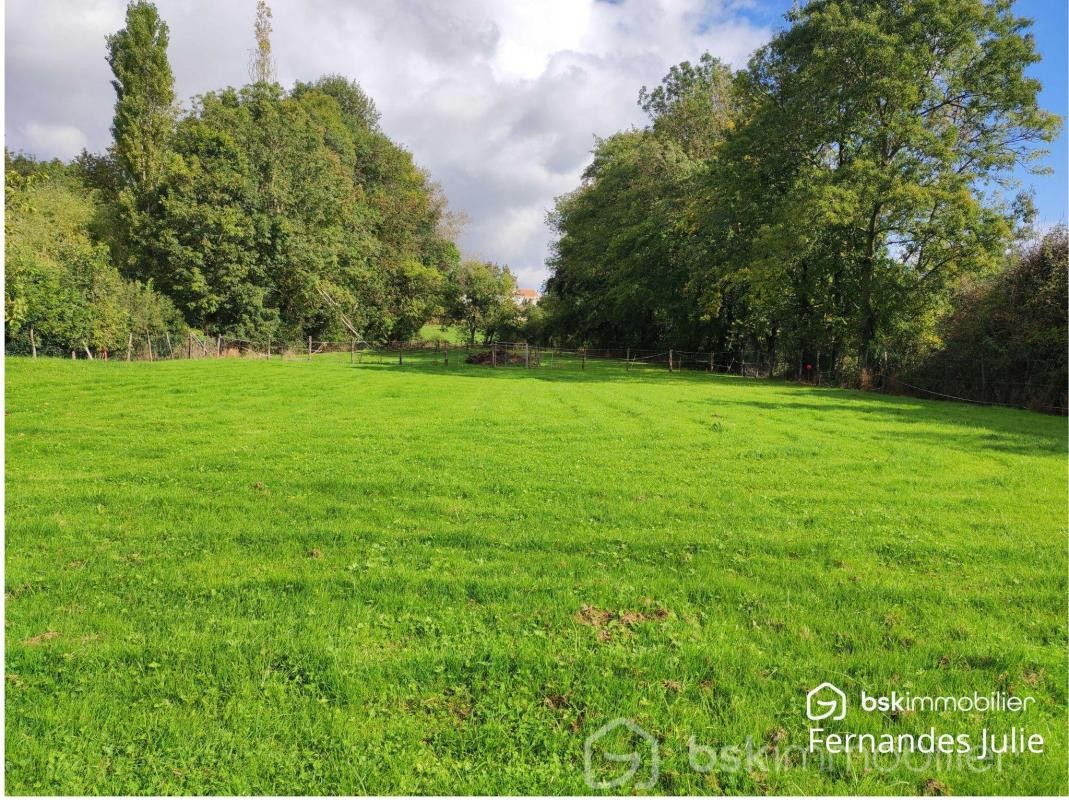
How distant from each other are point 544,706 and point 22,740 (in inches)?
109

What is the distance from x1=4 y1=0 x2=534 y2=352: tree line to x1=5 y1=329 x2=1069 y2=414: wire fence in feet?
1.76

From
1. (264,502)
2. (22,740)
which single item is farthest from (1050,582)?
(264,502)

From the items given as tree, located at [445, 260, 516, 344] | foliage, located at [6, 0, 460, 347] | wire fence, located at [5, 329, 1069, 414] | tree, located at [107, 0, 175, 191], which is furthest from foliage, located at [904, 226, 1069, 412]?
A: tree, located at [107, 0, 175, 191]

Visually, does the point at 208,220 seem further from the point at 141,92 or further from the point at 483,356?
the point at 483,356

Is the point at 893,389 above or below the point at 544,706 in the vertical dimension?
above

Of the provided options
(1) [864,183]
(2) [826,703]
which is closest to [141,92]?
(1) [864,183]

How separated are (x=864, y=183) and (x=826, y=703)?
25326mm

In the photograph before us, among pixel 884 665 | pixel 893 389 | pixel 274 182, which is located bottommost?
pixel 884 665

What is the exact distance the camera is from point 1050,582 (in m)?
4.93

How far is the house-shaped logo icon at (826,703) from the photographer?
3.22 meters

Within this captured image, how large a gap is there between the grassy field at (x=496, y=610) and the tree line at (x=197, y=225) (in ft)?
77.1

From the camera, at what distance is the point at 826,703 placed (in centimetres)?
Result: 331

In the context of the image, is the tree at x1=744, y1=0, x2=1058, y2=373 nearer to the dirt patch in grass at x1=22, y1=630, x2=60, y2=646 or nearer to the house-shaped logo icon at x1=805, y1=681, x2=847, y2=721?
the house-shaped logo icon at x1=805, y1=681, x2=847, y2=721

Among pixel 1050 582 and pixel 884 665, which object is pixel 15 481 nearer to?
pixel 884 665
